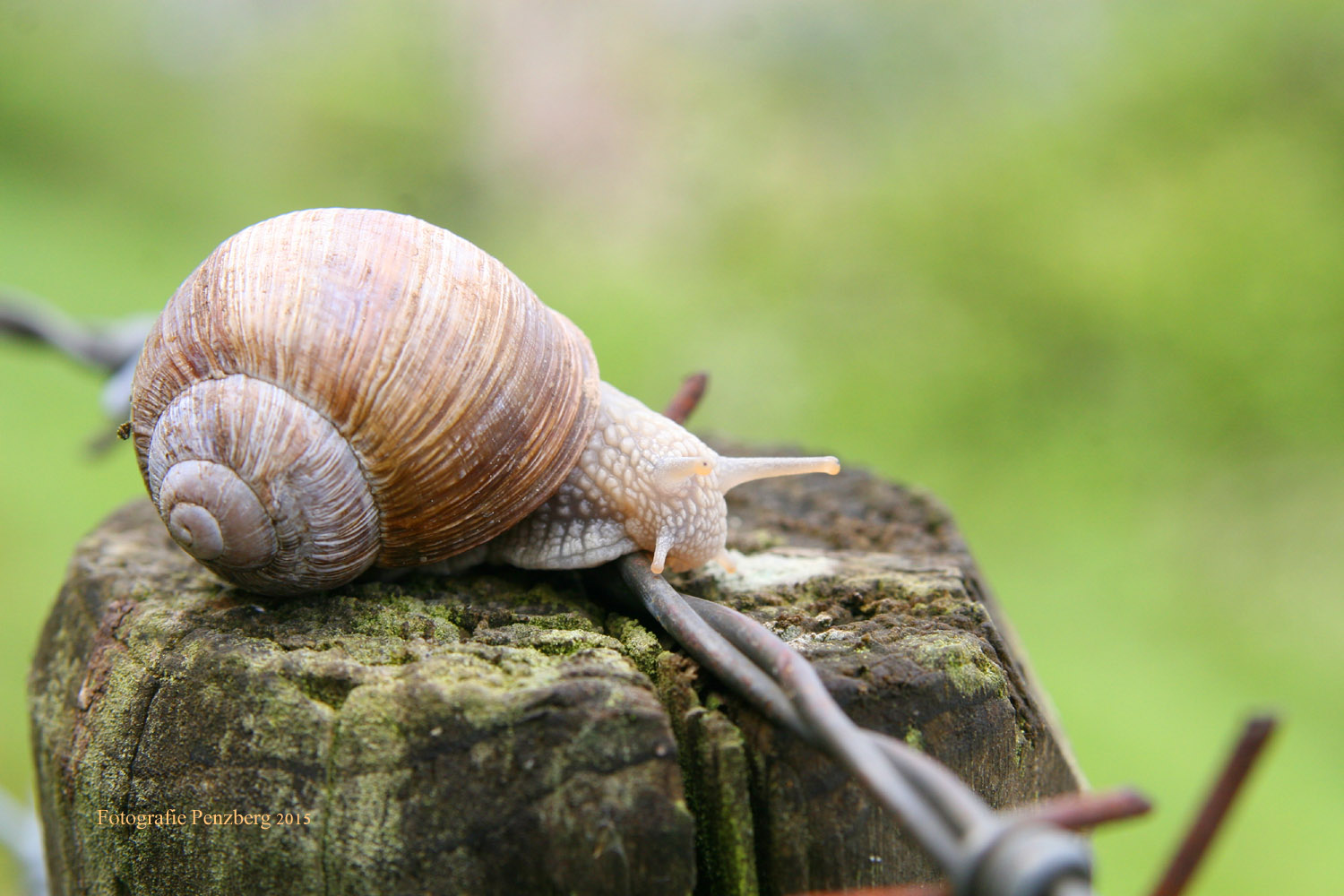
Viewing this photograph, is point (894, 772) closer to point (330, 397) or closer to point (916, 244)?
point (330, 397)

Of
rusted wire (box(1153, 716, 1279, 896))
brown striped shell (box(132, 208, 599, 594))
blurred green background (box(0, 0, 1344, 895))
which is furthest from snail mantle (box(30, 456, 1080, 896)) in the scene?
blurred green background (box(0, 0, 1344, 895))

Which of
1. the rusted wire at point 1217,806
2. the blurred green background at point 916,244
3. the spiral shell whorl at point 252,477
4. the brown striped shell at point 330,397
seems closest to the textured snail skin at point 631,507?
the brown striped shell at point 330,397

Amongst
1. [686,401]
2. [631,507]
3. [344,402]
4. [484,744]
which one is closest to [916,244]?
[686,401]

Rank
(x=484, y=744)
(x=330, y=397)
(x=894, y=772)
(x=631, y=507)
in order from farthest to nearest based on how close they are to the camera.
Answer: (x=631, y=507), (x=330, y=397), (x=484, y=744), (x=894, y=772)

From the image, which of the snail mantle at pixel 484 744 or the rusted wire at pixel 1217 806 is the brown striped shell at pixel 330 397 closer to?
the snail mantle at pixel 484 744

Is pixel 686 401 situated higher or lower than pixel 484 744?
higher
